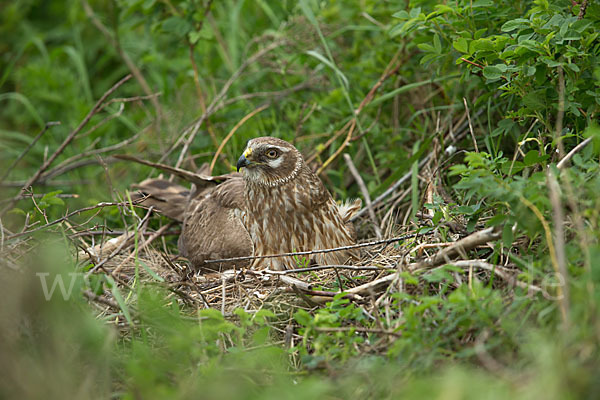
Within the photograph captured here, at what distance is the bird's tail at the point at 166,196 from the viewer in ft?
16.6

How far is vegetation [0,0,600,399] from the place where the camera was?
236 centimetres

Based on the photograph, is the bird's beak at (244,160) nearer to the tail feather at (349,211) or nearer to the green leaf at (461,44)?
the tail feather at (349,211)

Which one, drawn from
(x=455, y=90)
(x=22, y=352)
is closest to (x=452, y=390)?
(x=22, y=352)

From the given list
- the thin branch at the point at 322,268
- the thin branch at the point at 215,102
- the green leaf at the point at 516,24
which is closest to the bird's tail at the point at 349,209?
the thin branch at the point at 322,268

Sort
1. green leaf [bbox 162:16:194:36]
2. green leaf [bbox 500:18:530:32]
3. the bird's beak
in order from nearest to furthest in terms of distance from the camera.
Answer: green leaf [bbox 500:18:530:32] < the bird's beak < green leaf [bbox 162:16:194:36]

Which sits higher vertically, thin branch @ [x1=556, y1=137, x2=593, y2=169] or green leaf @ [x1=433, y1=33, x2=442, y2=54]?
green leaf @ [x1=433, y1=33, x2=442, y2=54]

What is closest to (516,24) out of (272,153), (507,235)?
(507,235)

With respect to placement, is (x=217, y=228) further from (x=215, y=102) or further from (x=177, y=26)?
(x=177, y=26)

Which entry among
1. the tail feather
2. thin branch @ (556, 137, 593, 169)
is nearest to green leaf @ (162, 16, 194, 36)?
Result: the tail feather

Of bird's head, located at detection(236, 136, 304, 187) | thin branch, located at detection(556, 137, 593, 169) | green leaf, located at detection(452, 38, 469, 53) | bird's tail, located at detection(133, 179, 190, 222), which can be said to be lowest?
bird's tail, located at detection(133, 179, 190, 222)

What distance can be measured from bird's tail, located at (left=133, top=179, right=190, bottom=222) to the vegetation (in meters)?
0.16

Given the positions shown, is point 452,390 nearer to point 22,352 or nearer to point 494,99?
point 22,352

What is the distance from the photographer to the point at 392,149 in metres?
5.22

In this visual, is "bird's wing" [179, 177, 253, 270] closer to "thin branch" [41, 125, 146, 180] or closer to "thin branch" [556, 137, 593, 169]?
"thin branch" [41, 125, 146, 180]
